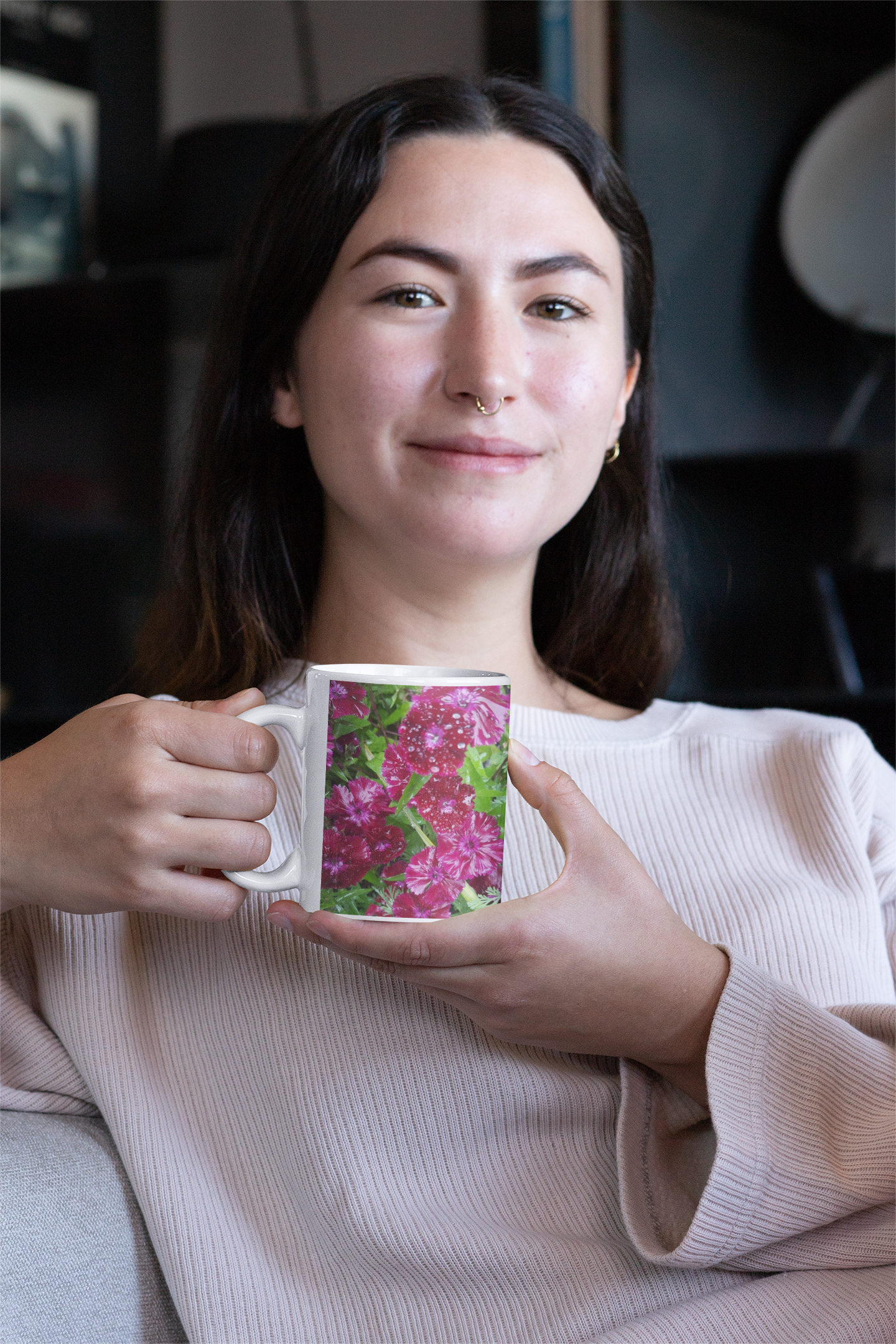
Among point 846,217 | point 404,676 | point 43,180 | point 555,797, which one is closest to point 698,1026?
point 555,797

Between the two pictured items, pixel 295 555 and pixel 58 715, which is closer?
pixel 295 555

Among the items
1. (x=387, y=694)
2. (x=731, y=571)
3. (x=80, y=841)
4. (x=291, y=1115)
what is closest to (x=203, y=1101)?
(x=291, y=1115)

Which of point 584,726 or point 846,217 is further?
point 846,217

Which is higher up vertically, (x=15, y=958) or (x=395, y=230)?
(x=395, y=230)

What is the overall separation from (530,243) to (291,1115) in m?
0.66

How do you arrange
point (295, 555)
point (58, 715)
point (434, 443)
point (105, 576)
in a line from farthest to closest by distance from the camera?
point (105, 576), point (58, 715), point (295, 555), point (434, 443)

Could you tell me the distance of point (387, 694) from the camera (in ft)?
2.04

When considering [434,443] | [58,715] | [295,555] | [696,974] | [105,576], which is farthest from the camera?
[105,576]

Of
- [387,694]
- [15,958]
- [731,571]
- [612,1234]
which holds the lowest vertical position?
[731,571]

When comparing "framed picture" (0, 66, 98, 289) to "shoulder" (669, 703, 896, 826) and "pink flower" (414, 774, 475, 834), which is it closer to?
"shoulder" (669, 703, 896, 826)

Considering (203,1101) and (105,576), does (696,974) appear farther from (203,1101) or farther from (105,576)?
(105,576)

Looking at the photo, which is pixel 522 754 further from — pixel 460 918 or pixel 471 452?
pixel 471 452

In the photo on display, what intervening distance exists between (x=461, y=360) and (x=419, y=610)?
220 mm

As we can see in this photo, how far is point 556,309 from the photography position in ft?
3.28
